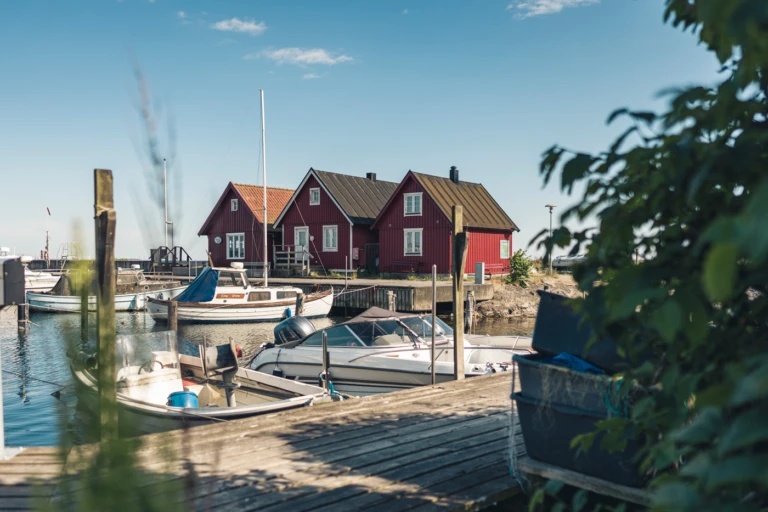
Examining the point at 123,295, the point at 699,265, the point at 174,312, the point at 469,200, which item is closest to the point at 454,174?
the point at 469,200

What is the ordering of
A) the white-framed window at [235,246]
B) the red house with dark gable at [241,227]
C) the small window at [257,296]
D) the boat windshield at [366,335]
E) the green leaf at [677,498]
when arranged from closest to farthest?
the green leaf at [677,498] < the boat windshield at [366,335] < the small window at [257,296] < the red house with dark gable at [241,227] < the white-framed window at [235,246]

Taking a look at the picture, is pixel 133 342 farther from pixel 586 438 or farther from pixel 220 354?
pixel 220 354

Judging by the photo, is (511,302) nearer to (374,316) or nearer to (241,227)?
(374,316)

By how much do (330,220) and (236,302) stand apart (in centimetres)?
1196

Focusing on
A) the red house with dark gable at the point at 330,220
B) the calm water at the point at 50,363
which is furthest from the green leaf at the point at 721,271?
the red house with dark gable at the point at 330,220

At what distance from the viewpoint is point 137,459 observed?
1.13 meters

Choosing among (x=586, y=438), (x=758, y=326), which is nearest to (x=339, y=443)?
(x=586, y=438)

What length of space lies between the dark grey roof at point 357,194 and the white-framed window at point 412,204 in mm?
3944

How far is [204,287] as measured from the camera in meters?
27.2

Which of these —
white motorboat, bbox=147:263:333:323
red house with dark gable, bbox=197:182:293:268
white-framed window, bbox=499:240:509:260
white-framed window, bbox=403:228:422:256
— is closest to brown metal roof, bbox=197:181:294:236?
red house with dark gable, bbox=197:182:293:268

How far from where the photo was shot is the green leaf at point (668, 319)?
1205mm

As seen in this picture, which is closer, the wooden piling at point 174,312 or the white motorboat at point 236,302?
the wooden piling at point 174,312

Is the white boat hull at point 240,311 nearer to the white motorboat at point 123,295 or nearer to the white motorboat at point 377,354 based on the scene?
the white motorboat at point 123,295

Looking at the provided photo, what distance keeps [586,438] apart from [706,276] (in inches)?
56.5
